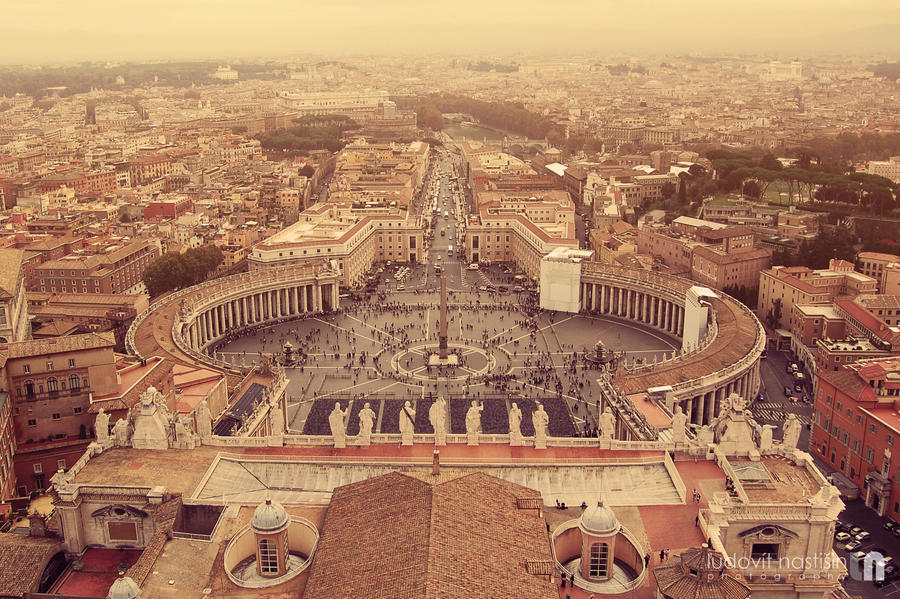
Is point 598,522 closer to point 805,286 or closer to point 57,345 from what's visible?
point 57,345

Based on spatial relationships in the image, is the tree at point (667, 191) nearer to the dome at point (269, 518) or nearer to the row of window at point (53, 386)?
the row of window at point (53, 386)

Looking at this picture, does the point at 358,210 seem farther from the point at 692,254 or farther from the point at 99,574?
the point at 99,574

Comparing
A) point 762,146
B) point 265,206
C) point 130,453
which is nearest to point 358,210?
point 265,206

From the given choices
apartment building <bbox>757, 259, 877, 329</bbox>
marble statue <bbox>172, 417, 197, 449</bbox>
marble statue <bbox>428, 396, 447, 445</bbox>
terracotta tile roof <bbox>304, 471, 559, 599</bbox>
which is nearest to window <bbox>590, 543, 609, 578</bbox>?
terracotta tile roof <bbox>304, 471, 559, 599</bbox>

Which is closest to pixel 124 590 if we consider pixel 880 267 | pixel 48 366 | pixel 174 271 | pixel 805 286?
pixel 48 366

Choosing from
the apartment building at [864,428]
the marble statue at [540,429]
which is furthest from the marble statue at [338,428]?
the apartment building at [864,428]

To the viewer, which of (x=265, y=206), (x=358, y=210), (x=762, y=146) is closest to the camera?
(x=358, y=210)

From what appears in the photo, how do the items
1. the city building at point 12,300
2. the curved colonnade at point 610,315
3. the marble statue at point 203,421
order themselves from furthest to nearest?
the curved colonnade at point 610,315, the city building at point 12,300, the marble statue at point 203,421
